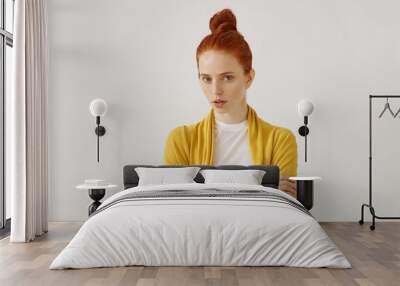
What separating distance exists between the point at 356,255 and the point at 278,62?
2.89m

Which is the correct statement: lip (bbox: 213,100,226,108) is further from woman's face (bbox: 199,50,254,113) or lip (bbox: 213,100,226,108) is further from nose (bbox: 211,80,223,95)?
nose (bbox: 211,80,223,95)

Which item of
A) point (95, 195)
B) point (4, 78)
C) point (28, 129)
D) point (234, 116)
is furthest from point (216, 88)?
point (4, 78)

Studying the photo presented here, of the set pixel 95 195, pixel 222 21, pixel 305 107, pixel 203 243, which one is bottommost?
pixel 203 243

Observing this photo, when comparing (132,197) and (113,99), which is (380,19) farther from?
(132,197)

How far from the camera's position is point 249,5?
7055 mm

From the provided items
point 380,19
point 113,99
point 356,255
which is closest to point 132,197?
point 356,255

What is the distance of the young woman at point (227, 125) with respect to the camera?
6.88 metres

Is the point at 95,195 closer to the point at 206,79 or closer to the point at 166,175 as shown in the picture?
the point at 166,175

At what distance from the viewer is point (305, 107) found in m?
6.79

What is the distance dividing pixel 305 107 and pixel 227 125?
3.11ft

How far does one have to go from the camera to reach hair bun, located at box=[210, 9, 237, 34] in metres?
7.04

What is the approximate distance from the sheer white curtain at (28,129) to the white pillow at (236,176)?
1.83 metres

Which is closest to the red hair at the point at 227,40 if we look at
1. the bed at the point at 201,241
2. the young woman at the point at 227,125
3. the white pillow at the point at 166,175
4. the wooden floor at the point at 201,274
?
the young woman at the point at 227,125

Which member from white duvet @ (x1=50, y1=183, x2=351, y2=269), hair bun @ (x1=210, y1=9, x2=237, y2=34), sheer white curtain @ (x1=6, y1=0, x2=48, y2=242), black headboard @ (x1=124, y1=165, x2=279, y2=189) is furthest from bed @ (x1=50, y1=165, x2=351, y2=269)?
hair bun @ (x1=210, y1=9, x2=237, y2=34)
